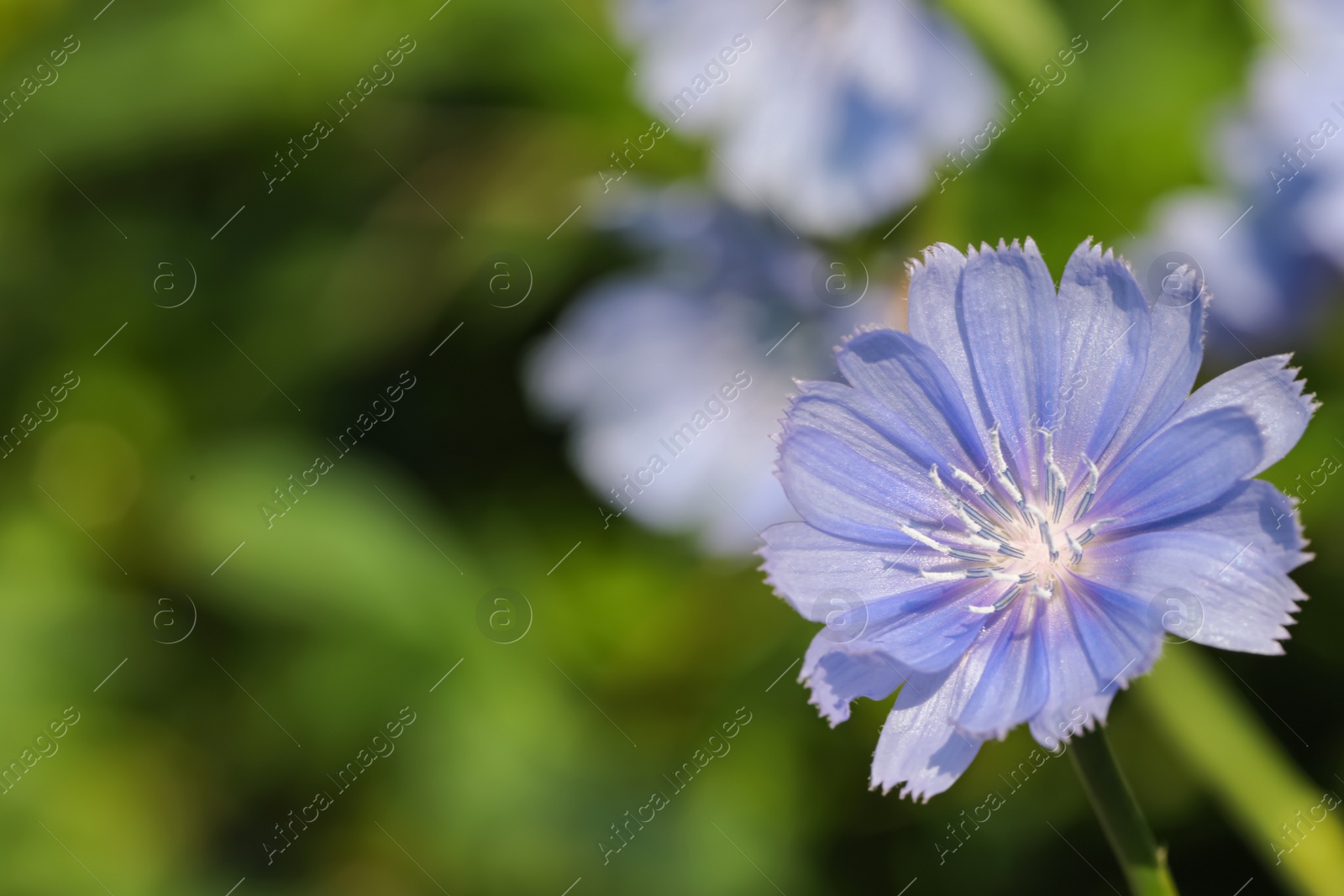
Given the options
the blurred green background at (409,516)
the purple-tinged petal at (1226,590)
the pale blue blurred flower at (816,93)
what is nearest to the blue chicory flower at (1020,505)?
the purple-tinged petal at (1226,590)

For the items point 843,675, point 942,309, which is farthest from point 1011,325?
point 843,675

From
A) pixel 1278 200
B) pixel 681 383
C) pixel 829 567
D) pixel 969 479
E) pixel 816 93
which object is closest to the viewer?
pixel 829 567

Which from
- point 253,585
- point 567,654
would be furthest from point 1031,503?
point 253,585

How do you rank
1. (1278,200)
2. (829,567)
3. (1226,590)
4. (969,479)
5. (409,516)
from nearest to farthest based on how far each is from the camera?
(1226,590)
(829,567)
(969,479)
(1278,200)
(409,516)

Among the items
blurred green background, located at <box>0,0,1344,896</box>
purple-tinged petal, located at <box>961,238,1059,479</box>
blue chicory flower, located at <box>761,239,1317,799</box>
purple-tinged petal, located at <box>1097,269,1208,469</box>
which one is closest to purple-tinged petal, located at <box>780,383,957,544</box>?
blue chicory flower, located at <box>761,239,1317,799</box>

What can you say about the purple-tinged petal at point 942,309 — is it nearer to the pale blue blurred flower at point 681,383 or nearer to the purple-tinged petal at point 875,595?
the purple-tinged petal at point 875,595

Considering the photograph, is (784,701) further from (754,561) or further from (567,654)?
(567,654)

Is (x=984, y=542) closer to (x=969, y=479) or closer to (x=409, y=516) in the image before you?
(x=969, y=479)

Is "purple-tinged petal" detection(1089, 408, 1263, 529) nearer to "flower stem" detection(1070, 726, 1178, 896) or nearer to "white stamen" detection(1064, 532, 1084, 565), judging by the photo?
"white stamen" detection(1064, 532, 1084, 565)
